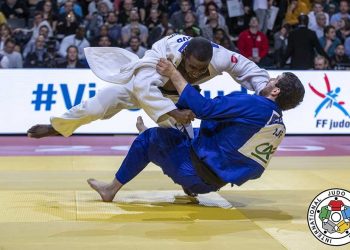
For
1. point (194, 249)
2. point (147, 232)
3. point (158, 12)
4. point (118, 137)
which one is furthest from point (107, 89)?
point (158, 12)

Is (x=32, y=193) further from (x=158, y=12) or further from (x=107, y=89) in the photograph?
(x=158, y=12)

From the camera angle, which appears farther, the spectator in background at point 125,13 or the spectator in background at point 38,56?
the spectator in background at point 125,13

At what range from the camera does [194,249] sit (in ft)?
14.7

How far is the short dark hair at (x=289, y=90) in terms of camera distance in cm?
528

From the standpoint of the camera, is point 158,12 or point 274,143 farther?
point 158,12

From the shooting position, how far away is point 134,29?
13.9 metres

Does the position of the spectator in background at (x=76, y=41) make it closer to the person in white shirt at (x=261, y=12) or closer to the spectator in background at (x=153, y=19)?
the spectator in background at (x=153, y=19)

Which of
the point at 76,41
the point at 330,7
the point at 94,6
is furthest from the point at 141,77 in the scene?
the point at 330,7

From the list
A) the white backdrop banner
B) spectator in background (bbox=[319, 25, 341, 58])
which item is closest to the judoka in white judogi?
the white backdrop banner

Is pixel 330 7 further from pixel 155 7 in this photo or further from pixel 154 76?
pixel 154 76

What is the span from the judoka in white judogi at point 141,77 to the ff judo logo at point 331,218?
1322 mm

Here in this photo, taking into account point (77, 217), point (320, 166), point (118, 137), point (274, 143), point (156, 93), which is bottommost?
point (118, 137)

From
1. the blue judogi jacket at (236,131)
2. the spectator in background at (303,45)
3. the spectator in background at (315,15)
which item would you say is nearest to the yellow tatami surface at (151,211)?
the blue judogi jacket at (236,131)

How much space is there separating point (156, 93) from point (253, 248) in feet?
5.17
